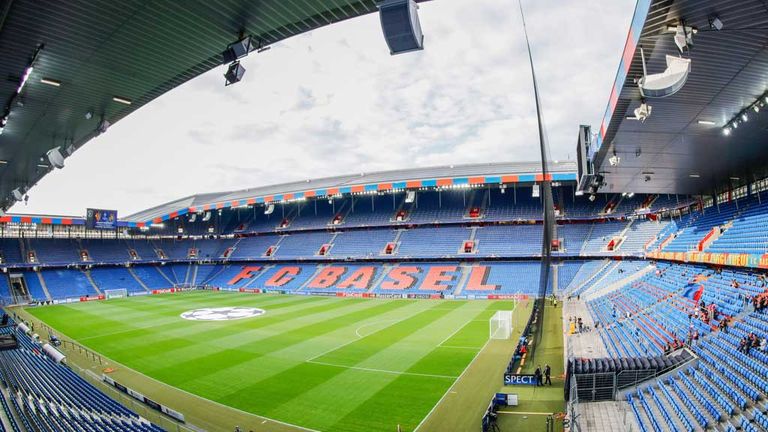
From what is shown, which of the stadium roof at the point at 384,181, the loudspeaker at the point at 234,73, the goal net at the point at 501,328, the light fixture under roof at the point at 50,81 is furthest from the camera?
the stadium roof at the point at 384,181

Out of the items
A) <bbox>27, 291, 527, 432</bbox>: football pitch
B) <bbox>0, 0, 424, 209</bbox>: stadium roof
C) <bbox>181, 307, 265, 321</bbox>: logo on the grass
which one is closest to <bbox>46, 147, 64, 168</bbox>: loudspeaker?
<bbox>0, 0, 424, 209</bbox>: stadium roof

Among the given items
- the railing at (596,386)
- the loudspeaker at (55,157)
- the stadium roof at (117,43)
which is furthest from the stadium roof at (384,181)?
the stadium roof at (117,43)

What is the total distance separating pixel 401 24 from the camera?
6.32m

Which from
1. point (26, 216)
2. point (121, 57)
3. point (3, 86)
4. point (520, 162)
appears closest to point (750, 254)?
point (121, 57)

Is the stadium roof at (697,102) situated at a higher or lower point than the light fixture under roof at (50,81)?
higher

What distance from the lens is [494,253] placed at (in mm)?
50562

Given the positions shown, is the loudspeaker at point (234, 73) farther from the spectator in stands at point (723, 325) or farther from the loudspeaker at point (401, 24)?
the spectator in stands at point (723, 325)

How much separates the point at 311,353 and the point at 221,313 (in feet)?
59.2

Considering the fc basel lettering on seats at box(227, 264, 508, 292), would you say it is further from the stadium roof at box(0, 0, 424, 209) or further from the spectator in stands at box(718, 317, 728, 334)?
the stadium roof at box(0, 0, 424, 209)

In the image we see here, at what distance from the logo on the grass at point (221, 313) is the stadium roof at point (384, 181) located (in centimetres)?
2160

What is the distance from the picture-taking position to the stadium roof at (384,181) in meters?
48.9

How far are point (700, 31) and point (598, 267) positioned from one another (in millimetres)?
41122

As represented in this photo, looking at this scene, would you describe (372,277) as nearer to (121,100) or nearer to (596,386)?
(596,386)

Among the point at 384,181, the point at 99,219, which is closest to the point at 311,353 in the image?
the point at 384,181
